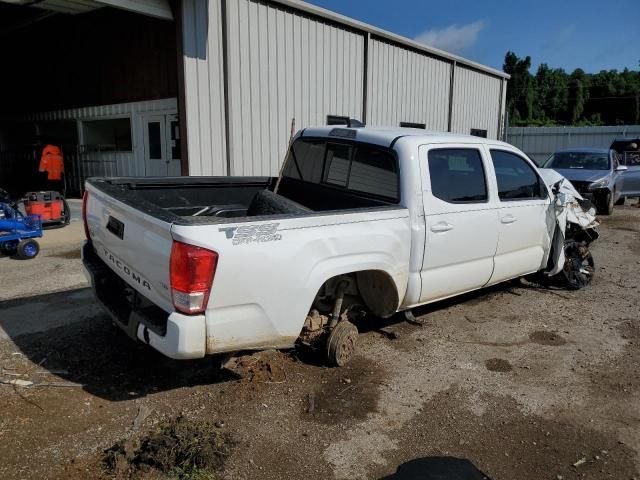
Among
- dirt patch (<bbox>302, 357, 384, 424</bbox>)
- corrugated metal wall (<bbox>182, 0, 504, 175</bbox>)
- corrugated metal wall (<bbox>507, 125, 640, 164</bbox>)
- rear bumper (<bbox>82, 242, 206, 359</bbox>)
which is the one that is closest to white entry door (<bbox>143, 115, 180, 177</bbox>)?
corrugated metal wall (<bbox>182, 0, 504, 175</bbox>)

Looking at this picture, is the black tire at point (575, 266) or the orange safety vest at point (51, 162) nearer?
the black tire at point (575, 266)

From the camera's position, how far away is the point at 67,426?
3277 mm

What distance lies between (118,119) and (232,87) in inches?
169

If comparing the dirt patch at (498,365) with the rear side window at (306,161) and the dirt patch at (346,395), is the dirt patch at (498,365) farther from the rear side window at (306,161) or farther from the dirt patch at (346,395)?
the rear side window at (306,161)

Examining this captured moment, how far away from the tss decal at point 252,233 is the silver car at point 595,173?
12.0 m

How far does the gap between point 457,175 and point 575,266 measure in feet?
9.12

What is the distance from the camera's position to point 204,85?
31.2 ft

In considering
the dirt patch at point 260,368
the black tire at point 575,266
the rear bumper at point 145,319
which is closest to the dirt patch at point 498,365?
the dirt patch at point 260,368

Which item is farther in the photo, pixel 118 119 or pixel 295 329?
pixel 118 119

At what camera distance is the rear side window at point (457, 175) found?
4.48 m

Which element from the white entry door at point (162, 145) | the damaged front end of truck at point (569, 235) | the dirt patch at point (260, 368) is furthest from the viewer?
the white entry door at point (162, 145)

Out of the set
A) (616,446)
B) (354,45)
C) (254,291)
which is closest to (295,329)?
(254,291)

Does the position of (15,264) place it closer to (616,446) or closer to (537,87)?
(616,446)

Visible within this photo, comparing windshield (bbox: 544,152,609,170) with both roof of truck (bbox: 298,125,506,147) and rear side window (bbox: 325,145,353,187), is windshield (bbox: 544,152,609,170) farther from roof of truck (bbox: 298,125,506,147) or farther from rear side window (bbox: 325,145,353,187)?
rear side window (bbox: 325,145,353,187)
